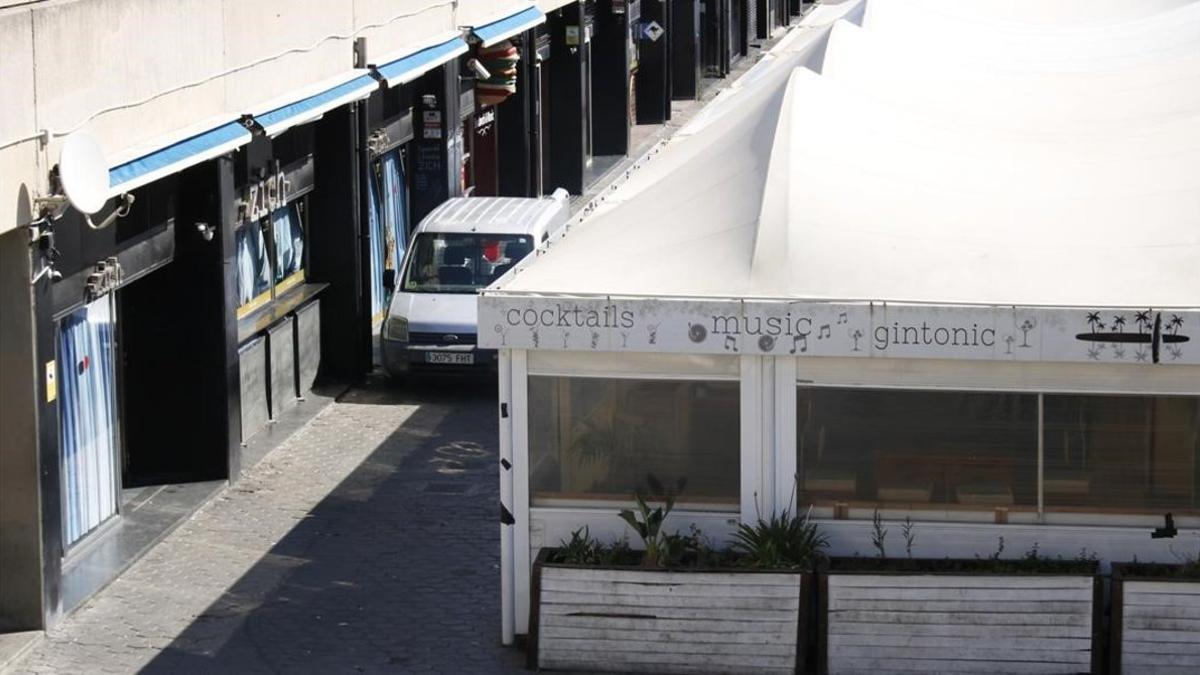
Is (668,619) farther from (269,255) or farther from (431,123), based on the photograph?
(431,123)

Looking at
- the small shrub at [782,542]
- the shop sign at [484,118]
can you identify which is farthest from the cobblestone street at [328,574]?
the shop sign at [484,118]

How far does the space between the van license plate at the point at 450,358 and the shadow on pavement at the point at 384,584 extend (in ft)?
4.50

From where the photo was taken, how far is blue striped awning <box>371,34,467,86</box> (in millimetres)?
21672

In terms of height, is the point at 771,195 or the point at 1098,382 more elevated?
the point at 771,195

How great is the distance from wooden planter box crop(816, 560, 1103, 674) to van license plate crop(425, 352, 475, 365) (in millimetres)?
9482

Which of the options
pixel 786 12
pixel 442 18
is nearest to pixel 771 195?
pixel 442 18

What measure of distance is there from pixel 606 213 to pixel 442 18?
34.7ft

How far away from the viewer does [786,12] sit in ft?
207

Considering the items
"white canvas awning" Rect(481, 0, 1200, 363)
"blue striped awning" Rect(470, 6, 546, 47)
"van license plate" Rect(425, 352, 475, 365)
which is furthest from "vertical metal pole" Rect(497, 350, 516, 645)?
"blue striped awning" Rect(470, 6, 546, 47)

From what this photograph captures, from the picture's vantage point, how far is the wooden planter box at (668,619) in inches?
480

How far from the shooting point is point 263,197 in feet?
64.6

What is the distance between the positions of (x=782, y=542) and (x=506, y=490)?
70.4 inches

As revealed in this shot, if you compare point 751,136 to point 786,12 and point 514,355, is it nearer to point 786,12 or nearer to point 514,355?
point 514,355

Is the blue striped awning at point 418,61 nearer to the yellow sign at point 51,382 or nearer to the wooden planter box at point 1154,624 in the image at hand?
the yellow sign at point 51,382
